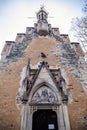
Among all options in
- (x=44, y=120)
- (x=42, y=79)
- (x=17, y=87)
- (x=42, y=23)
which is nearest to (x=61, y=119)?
(x=44, y=120)

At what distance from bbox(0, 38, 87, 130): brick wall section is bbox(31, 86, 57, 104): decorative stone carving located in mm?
927

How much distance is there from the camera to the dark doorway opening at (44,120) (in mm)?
7570

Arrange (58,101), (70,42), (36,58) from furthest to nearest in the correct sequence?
(70,42), (36,58), (58,101)

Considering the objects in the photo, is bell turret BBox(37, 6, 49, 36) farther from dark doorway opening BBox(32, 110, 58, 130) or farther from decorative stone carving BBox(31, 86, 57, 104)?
dark doorway opening BBox(32, 110, 58, 130)

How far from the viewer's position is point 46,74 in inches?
350

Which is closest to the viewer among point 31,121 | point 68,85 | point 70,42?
point 31,121

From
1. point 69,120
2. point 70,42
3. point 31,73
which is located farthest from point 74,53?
point 69,120

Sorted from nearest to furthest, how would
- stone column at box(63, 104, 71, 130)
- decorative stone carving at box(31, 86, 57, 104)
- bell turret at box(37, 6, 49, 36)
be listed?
stone column at box(63, 104, 71, 130) < decorative stone carving at box(31, 86, 57, 104) < bell turret at box(37, 6, 49, 36)

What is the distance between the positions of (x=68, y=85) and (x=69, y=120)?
1.92 meters

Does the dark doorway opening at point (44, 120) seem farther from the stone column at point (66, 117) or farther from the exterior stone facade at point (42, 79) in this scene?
the stone column at point (66, 117)

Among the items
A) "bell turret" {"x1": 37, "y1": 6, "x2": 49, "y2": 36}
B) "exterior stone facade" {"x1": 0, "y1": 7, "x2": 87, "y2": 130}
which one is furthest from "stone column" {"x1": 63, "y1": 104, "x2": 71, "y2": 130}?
"bell turret" {"x1": 37, "y1": 6, "x2": 49, "y2": 36}

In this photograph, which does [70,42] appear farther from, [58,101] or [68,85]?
[58,101]

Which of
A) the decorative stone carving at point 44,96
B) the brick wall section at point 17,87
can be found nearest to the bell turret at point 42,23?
the brick wall section at point 17,87

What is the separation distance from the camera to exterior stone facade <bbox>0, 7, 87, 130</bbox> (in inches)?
298
